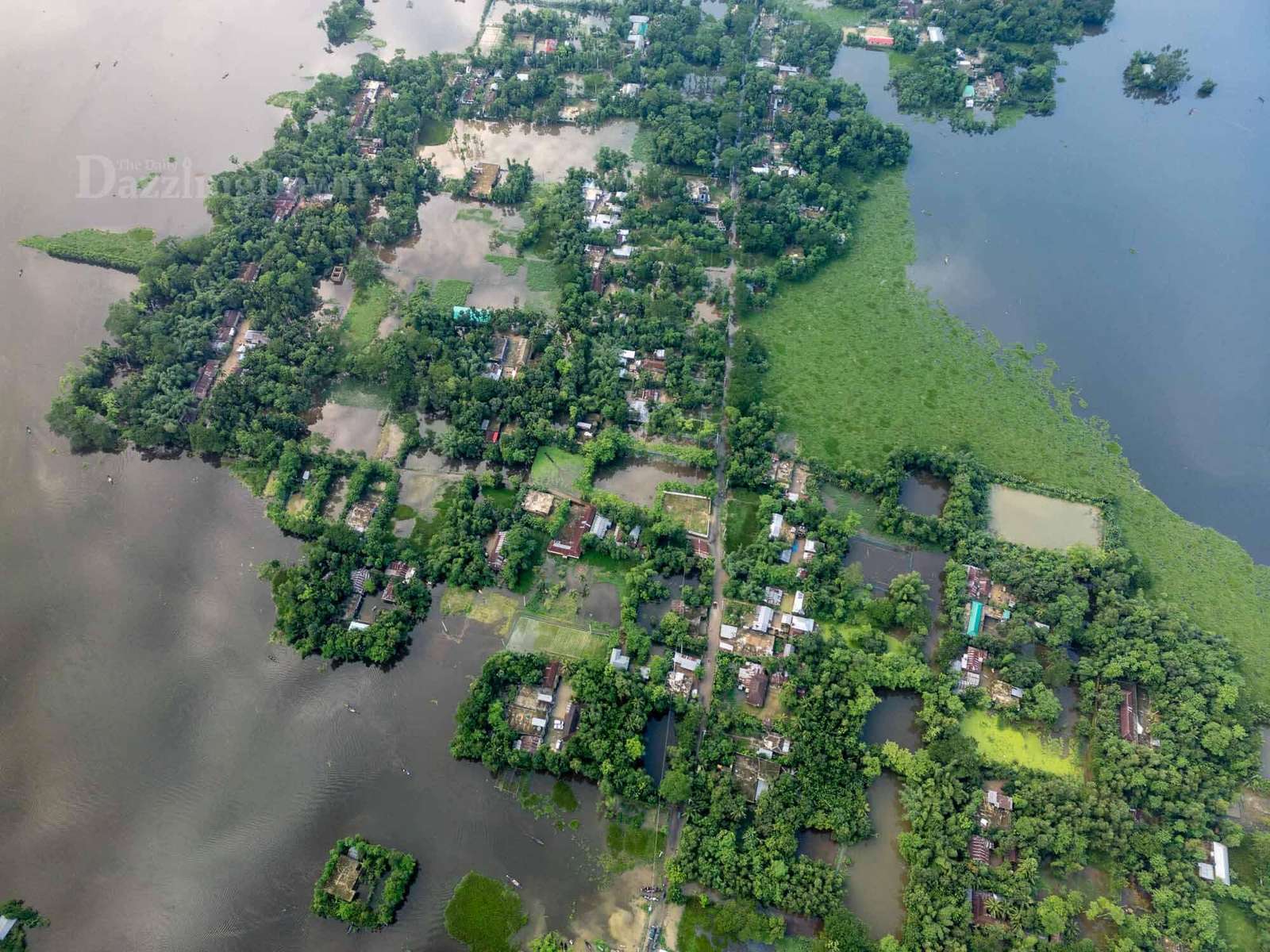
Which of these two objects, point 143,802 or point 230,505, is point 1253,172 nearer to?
point 230,505

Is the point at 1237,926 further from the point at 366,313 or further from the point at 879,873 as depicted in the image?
the point at 366,313

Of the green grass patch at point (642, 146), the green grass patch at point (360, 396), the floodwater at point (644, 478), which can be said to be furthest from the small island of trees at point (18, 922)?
the green grass patch at point (642, 146)

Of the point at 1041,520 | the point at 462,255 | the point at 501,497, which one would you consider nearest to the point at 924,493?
the point at 1041,520

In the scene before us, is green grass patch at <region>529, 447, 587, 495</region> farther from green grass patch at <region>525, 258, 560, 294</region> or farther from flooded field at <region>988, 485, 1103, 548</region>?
flooded field at <region>988, 485, 1103, 548</region>

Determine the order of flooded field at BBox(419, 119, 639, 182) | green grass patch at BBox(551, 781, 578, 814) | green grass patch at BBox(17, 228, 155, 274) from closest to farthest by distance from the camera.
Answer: green grass patch at BBox(551, 781, 578, 814)
green grass patch at BBox(17, 228, 155, 274)
flooded field at BBox(419, 119, 639, 182)

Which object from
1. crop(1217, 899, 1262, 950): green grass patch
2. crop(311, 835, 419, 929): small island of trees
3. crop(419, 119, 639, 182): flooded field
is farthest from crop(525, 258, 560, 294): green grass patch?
crop(1217, 899, 1262, 950): green grass patch

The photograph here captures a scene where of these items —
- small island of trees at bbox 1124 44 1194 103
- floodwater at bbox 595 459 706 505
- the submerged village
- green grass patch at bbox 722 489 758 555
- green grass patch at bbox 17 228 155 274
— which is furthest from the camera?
small island of trees at bbox 1124 44 1194 103
